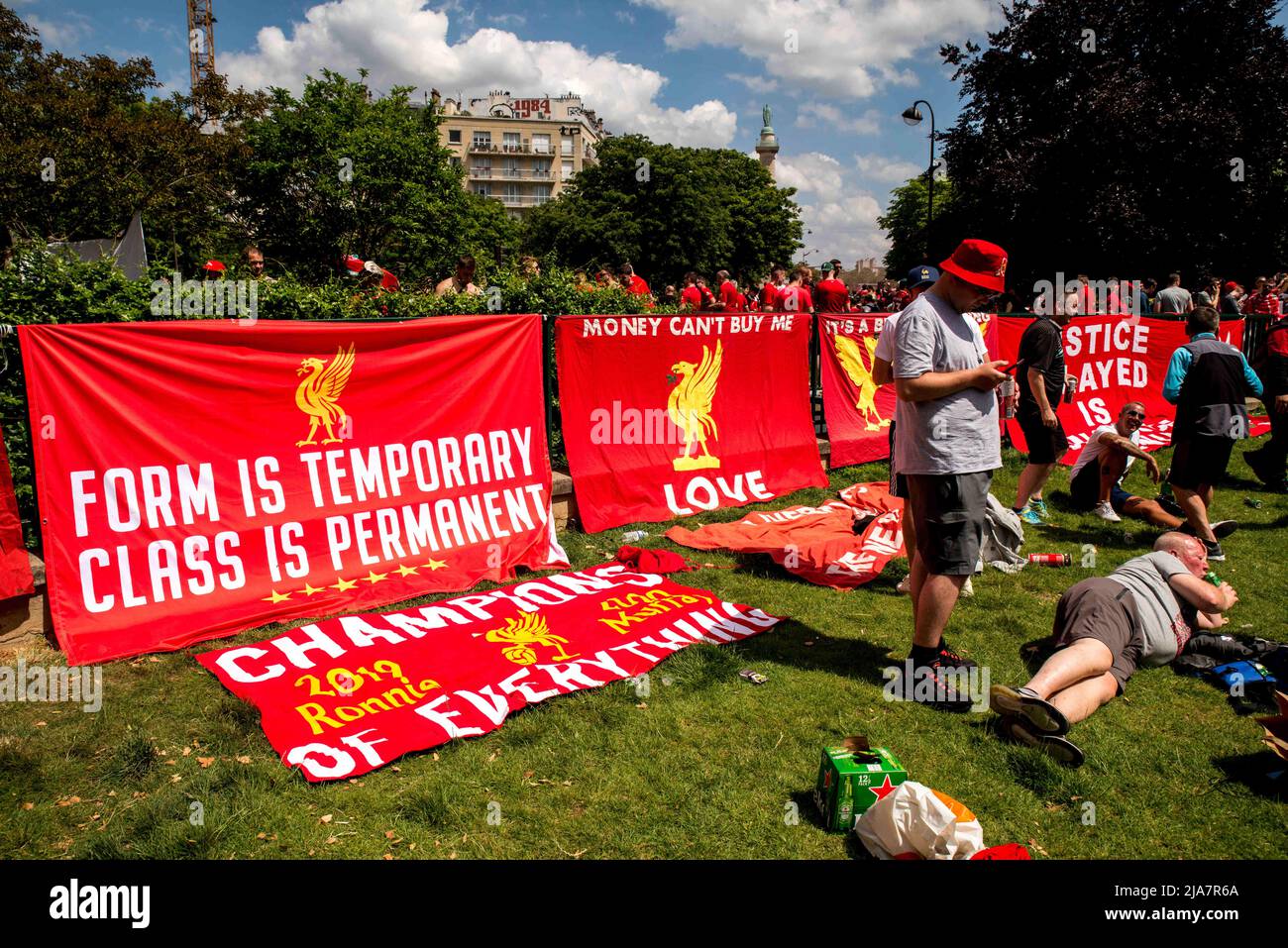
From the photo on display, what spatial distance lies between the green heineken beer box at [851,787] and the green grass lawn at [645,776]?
0.08m

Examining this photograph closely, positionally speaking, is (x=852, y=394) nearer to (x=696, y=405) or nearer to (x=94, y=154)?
(x=696, y=405)

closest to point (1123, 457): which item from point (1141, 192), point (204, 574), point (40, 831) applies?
point (204, 574)

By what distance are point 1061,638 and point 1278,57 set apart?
3305 cm

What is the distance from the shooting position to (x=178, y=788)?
3.51m

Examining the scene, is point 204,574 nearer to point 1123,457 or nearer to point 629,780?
point 629,780

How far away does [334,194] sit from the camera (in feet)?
118

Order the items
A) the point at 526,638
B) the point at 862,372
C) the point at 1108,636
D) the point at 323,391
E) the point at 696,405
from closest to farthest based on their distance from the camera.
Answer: the point at 1108,636
the point at 526,638
the point at 323,391
the point at 696,405
the point at 862,372

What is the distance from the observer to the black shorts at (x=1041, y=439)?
7.70 meters

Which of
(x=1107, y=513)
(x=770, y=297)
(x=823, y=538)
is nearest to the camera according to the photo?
(x=823, y=538)

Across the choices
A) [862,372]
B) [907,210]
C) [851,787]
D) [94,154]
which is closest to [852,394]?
[862,372]

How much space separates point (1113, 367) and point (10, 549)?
13240mm

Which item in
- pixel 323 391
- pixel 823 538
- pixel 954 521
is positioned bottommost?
pixel 823 538

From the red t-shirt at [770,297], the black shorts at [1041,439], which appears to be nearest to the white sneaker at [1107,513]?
the black shorts at [1041,439]

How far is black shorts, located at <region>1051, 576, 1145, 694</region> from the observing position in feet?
14.8
